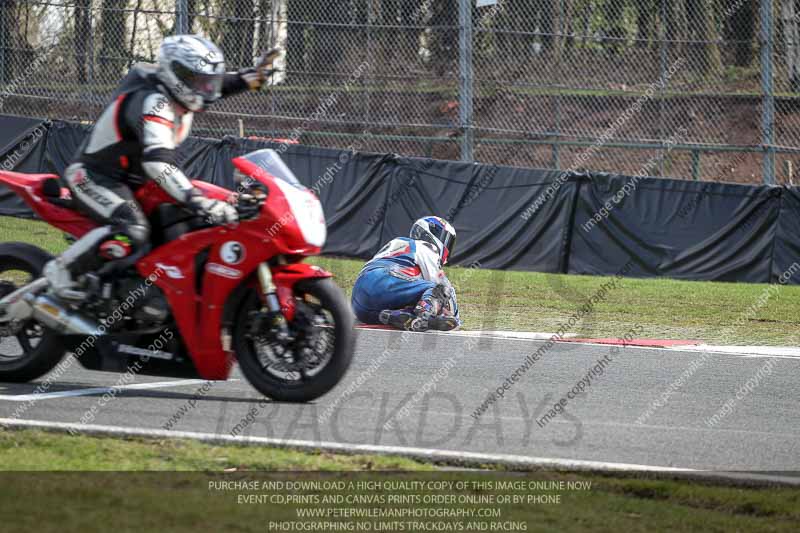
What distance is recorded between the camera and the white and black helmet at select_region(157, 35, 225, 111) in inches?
266

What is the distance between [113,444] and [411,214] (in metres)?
13.6

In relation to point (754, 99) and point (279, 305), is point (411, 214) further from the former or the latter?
point (279, 305)

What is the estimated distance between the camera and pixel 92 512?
427cm

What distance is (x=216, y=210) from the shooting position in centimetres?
634

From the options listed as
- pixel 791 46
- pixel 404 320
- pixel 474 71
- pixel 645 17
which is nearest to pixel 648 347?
pixel 404 320

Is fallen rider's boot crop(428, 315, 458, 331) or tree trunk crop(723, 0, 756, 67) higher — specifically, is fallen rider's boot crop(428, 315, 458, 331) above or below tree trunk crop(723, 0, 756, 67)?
below

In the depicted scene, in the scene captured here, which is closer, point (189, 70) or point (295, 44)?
point (189, 70)

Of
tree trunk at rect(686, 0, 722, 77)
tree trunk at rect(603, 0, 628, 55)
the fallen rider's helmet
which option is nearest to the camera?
the fallen rider's helmet

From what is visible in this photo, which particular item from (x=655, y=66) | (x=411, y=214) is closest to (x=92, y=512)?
(x=411, y=214)

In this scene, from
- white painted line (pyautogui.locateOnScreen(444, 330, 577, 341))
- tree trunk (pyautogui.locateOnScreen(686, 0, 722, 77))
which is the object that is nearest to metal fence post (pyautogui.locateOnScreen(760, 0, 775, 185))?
tree trunk (pyautogui.locateOnScreen(686, 0, 722, 77))

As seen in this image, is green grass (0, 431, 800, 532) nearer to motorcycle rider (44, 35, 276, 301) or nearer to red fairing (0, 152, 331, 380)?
red fairing (0, 152, 331, 380)

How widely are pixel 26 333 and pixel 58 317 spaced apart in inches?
14.8

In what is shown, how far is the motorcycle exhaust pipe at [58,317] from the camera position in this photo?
267 inches

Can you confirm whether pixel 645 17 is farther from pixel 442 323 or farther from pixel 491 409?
pixel 491 409
